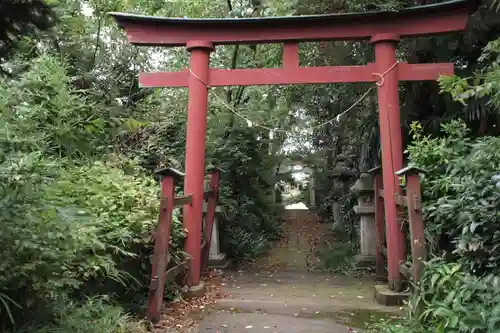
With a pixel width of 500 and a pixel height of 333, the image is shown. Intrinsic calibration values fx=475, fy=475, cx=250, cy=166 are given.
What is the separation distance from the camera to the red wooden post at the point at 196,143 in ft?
18.6

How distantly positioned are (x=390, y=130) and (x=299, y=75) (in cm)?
130

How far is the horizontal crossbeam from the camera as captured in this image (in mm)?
5699

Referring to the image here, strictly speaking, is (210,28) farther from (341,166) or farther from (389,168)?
(341,166)

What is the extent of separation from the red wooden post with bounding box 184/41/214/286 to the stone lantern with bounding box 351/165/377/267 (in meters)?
2.83

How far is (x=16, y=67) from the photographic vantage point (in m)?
3.68

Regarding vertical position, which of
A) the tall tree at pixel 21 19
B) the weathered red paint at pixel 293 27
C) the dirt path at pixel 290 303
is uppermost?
the weathered red paint at pixel 293 27

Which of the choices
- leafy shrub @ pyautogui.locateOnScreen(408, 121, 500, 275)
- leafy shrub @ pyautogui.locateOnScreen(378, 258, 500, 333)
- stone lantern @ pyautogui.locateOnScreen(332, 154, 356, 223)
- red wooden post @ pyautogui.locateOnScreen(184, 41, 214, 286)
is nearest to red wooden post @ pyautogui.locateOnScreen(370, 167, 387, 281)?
leafy shrub @ pyautogui.locateOnScreen(408, 121, 500, 275)

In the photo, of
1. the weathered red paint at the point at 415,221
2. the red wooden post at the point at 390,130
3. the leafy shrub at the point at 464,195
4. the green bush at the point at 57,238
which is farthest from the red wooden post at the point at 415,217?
the green bush at the point at 57,238

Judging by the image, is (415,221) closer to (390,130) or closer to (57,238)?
(390,130)

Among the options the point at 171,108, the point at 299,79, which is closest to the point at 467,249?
the point at 299,79

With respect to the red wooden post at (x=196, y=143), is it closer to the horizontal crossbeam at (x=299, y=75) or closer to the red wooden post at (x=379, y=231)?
the horizontal crossbeam at (x=299, y=75)

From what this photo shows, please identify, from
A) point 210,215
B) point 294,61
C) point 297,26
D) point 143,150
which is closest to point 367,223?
point 210,215

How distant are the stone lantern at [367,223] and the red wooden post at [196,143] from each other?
9.27 ft

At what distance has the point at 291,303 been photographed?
5.08 meters
